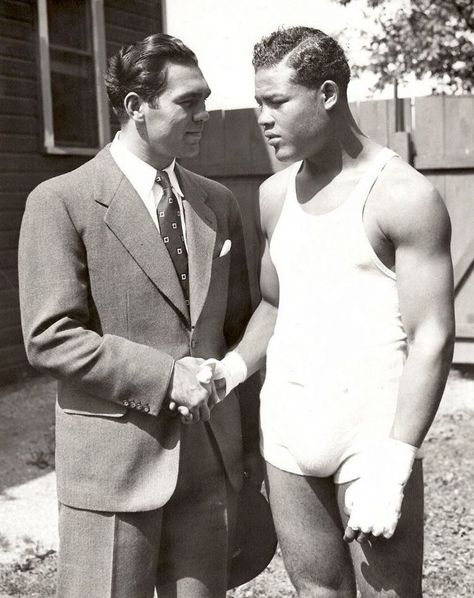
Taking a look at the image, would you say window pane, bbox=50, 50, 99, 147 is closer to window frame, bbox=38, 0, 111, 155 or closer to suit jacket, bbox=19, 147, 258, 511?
window frame, bbox=38, 0, 111, 155

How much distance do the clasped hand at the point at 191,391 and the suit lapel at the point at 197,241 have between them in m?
0.16

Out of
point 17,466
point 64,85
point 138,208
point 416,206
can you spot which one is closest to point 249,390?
point 138,208

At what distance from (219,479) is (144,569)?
348mm

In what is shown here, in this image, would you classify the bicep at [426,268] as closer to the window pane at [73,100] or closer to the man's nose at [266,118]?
the man's nose at [266,118]

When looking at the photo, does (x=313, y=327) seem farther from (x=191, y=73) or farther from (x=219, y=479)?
(x=191, y=73)

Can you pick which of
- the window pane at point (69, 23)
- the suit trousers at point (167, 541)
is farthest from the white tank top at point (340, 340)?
the window pane at point (69, 23)

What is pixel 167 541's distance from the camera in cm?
262

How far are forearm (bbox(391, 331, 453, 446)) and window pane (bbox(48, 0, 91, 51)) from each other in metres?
7.13

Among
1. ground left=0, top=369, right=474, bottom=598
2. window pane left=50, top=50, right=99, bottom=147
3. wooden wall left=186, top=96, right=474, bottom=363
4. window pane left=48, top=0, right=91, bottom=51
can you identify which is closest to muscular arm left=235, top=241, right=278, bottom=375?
ground left=0, top=369, right=474, bottom=598

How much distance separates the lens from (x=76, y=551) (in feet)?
8.15

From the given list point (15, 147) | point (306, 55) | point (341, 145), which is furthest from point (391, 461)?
point (15, 147)

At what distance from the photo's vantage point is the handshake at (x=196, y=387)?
243cm

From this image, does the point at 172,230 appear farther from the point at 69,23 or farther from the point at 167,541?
the point at 69,23

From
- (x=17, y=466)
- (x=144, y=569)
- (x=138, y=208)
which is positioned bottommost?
(x=17, y=466)
